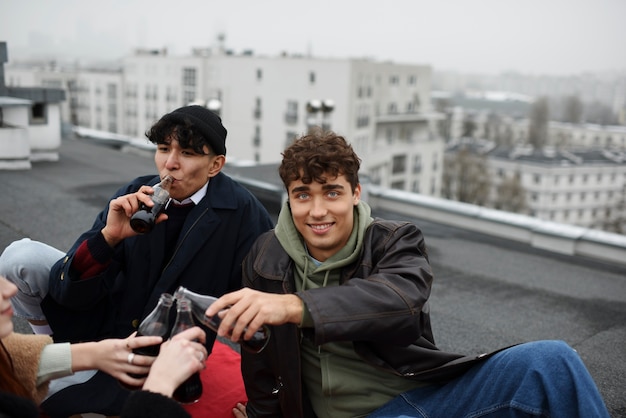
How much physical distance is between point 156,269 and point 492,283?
13.7 ft

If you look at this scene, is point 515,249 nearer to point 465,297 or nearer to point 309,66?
point 465,297

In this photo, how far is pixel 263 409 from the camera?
264 centimetres

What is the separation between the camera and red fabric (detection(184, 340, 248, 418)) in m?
3.01

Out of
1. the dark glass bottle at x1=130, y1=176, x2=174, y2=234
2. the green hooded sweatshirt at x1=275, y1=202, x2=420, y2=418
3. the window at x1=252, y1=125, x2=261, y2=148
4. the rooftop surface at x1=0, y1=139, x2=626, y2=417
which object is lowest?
the window at x1=252, y1=125, x2=261, y2=148

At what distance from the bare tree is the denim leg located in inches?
3685

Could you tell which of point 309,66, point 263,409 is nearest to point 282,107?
point 309,66

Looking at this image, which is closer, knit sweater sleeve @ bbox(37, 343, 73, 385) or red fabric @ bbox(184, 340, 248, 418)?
knit sweater sleeve @ bbox(37, 343, 73, 385)

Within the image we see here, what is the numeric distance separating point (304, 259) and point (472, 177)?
51.6 metres

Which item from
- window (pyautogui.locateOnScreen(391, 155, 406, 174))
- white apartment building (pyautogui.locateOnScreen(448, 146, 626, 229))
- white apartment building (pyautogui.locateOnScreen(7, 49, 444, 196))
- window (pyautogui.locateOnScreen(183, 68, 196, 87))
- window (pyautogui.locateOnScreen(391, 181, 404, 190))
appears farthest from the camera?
white apartment building (pyautogui.locateOnScreen(448, 146, 626, 229))

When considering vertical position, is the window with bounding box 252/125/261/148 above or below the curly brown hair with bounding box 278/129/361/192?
Answer: below

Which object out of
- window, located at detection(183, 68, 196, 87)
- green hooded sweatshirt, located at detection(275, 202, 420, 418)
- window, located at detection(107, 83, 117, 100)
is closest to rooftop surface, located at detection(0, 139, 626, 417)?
green hooded sweatshirt, located at detection(275, 202, 420, 418)

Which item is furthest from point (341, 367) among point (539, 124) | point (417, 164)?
point (539, 124)

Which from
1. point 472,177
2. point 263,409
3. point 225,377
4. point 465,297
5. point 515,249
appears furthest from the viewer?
point 472,177

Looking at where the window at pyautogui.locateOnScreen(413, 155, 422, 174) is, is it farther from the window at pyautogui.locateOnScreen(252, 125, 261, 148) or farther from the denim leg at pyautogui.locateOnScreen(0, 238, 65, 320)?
the denim leg at pyautogui.locateOnScreen(0, 238, 65, 320)
